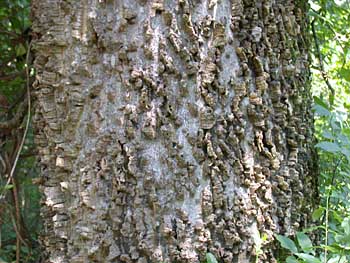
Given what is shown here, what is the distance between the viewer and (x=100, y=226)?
118cm

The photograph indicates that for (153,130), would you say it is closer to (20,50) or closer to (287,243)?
(287,243)

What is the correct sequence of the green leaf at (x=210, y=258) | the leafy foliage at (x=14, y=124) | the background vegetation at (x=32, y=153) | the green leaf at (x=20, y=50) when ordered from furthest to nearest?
the green leaf at (x=20, y=50), the leafy foliage at (x=14, y=124), the background vegetation at (x=32, y=153), the green leaf at (x=210, y=258)

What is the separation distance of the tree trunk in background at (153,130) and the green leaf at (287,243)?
0.16 ft

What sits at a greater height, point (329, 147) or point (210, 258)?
point (329, 147)

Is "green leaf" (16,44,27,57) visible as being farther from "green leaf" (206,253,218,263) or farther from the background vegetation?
"green leaf" (206,253,218,263)

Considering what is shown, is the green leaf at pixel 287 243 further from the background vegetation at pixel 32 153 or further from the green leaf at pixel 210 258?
the green leaf at pixel 210 258

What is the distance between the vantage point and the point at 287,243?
1223 millimetres

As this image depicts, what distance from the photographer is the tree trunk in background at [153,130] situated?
1.17 metres

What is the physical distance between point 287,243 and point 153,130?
0.37 meters

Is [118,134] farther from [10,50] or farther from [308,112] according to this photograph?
[10,50]

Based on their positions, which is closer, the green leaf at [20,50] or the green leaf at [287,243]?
the green leaf at [287,243]

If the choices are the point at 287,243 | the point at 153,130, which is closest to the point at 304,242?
the point at 287,243

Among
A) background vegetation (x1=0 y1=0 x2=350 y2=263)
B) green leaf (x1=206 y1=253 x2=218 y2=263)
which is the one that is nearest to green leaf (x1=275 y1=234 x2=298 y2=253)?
background vegetation (x1=0 y1=0 x2=350 y2=263)

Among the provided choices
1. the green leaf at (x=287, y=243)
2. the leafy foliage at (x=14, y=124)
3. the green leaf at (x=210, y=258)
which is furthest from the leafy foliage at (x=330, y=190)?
the leafy foliage at (x=14, y=124)
